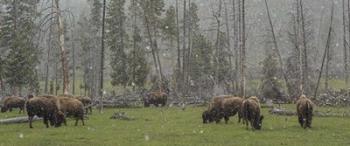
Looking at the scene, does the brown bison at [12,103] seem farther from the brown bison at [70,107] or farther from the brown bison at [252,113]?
the brown bison at [252,113]

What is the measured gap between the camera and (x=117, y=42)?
253ft

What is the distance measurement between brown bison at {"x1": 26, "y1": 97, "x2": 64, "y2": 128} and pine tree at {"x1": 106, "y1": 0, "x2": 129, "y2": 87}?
43789mm

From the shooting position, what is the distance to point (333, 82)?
10106cm

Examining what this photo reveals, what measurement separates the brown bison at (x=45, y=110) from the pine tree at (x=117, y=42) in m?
43.8

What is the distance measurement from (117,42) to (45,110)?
47.2 metres

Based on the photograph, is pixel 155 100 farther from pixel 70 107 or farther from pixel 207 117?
pixel 70 107

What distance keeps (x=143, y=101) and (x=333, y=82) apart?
5404cm

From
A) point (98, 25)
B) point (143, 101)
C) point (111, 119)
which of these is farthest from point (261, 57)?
point (111, 119)

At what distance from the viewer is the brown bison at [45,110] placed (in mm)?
30203

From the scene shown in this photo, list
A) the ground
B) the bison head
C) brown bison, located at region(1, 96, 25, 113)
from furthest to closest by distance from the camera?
brown bison, located at region(1, 96, 25, 113), the bison head, the ground

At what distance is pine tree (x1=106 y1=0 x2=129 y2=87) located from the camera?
247 feet

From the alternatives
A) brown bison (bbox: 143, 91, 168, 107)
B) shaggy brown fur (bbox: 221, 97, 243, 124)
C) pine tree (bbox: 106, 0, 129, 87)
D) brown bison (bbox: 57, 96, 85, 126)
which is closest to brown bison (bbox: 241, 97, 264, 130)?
shaggy brown fur (bbox: 221, 97, 243, 124)

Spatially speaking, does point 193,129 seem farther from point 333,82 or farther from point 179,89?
point 333,82

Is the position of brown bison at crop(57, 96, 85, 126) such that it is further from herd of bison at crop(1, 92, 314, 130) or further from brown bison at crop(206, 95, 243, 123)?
brown bison at crop(206, 95, 243, 123)
